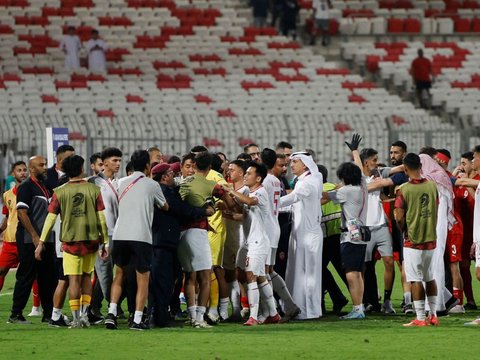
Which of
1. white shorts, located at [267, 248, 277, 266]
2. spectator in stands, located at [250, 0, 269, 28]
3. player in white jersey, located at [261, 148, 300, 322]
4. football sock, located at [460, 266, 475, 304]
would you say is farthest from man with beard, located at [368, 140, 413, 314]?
spectator in stands, located at [250, 0, 269, 28]

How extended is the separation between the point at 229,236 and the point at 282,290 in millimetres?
893

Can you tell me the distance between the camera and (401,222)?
14.9m

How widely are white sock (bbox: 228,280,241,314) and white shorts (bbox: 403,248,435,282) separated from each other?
7.37ft

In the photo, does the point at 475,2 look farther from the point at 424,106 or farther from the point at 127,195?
the point at 127,195

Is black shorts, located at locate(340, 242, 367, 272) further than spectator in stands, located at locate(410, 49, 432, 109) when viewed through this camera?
No

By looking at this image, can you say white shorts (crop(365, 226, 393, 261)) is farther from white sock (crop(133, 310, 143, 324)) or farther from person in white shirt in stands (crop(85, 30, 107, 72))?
person in white shirt in stands (crop(85, 30, 107, 72))

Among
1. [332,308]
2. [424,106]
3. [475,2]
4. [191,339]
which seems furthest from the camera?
[475,2]

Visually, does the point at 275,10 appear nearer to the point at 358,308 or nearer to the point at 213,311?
the point at 358,308

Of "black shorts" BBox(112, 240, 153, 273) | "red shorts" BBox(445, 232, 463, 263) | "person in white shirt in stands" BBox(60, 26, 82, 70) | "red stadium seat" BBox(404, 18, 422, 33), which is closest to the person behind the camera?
"black shorts" BBox(112, 240, 153, 273)

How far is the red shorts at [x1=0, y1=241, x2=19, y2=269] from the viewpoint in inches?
651

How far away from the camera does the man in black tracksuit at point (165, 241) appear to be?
14.9 meters

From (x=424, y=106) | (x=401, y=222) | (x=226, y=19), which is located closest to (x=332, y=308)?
(x=401, y=222)

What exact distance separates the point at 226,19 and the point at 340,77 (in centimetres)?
488

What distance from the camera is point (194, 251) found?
15.0 metres
